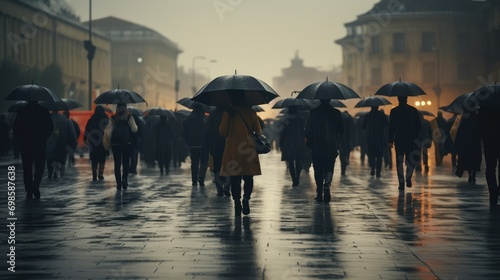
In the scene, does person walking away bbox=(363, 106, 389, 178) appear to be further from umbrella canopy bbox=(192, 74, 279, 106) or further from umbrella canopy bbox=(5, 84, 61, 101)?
umbrella canopy bbox=(192, 74, 279, 106)

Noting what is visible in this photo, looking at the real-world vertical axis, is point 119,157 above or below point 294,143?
below

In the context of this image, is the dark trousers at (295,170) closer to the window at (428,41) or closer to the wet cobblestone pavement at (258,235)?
the wet cobblestone pavement at (258,235)

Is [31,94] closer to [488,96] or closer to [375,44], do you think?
[488,96]

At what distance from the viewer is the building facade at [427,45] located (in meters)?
98.3

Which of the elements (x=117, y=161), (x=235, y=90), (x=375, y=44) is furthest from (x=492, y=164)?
(x=375, y=44)

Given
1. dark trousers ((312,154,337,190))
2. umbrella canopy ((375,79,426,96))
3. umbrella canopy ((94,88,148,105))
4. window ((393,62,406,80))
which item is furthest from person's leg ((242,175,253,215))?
window ((393,62,406,80))

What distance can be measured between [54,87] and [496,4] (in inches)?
1402

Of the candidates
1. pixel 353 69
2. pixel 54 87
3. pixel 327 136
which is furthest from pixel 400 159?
pixel 353 69

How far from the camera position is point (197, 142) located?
20906mm

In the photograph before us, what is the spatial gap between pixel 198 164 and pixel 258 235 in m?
9.75

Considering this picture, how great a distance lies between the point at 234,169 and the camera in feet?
43.9

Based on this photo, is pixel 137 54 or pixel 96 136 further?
pixel 137 54

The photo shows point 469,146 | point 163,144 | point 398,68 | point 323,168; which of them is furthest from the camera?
point 398,68

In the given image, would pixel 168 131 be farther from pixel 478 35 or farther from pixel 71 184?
pixel 478 35
